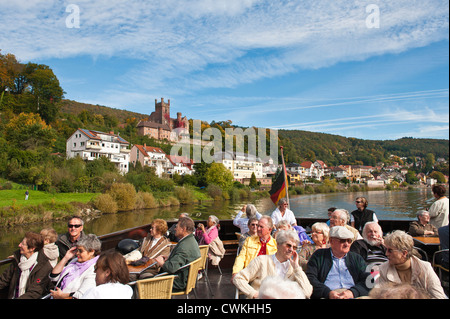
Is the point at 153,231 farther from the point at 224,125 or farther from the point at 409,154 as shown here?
the point at 224,125

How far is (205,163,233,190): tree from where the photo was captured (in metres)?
Answer: 56.4

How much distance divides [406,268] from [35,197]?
33160 millimetres

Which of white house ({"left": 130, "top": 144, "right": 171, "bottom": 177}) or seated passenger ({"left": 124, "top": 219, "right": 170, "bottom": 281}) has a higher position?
white house ({"left": 130, "top": 144, "right": 171, "bottom": 177})

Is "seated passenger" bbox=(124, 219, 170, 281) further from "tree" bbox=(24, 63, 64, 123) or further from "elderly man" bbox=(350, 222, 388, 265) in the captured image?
"tree" bbox=(24, 63, 64, 123)

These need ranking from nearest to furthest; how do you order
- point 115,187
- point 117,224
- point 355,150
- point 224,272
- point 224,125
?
1. point 224,272
2. point 117,224
3. point 115,187
4. point 355,150
5. point 224,125

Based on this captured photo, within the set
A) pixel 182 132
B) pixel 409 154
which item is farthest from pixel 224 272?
pixel 182 132

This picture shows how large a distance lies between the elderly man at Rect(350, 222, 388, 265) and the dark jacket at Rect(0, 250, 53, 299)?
3.47 m

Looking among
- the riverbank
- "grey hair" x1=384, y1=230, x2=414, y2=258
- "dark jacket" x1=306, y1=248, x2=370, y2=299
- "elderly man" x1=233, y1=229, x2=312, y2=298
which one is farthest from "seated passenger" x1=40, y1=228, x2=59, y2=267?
the riverbank

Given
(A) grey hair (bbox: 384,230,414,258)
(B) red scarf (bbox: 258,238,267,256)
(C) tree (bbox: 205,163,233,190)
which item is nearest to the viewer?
(A) grey hair (bbox: 384,230,414,258)

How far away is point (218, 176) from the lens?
57.3 m

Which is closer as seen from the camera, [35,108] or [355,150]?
[35,108]

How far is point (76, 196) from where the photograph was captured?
3209 cm

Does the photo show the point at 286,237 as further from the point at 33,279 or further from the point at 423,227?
the point at 423,227

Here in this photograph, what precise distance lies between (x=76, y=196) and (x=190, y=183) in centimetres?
2516
